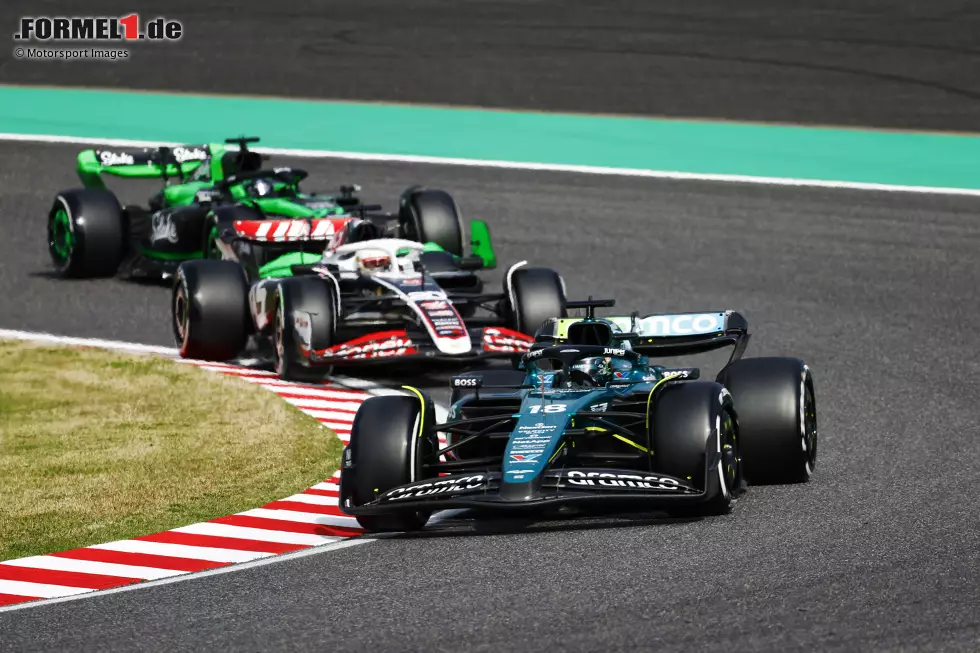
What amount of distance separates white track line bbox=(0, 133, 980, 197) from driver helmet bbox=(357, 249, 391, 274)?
398 inches

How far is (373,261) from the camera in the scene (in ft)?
55.8

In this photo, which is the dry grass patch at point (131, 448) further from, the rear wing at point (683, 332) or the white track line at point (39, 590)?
the rear wing at point (683, 332)

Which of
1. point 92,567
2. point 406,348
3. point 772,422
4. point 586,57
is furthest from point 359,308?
point 586,57

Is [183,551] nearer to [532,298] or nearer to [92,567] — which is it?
[92,567]

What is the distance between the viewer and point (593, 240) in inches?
917

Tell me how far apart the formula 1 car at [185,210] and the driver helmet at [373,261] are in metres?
2.46

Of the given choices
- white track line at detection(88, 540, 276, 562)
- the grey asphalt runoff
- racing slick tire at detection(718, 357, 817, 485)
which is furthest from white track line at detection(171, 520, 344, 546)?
Answer: racing slick tire at detection(718, 357, 817, 485)

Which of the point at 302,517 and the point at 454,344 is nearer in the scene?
the point at 302,517

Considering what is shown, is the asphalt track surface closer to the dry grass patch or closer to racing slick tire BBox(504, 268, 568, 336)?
racing slick tire BBox(504, 268, 568, 336)

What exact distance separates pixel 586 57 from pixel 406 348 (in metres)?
18.0

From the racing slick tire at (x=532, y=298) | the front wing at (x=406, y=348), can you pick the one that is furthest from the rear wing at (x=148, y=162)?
the front wing at (x=406, y=348)

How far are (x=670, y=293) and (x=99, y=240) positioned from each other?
666 centimetres

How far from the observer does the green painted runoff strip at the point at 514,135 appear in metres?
27.0

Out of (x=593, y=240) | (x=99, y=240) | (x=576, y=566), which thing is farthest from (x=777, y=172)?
(x=576, y=566)
